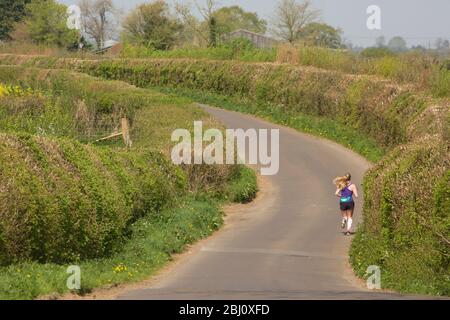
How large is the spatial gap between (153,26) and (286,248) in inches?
Result: 2803

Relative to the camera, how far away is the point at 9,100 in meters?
40.4

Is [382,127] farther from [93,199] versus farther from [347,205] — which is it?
[93,199]

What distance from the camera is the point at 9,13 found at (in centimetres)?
10538

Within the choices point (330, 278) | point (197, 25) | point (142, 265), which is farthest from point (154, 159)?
point (197, 25)

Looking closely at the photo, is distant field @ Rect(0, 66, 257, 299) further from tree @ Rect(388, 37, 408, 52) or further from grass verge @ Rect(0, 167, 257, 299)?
tree @ Rect(388, 37, 408, 52)

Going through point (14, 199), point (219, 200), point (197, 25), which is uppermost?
point (197, 25)

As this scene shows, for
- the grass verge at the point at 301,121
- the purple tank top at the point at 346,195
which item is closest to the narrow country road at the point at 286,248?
the grass verge at the point at 301,121

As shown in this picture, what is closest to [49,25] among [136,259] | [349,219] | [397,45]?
[397,45]

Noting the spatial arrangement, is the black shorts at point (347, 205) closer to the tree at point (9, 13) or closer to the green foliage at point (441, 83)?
the green foliage at point (441, 83)

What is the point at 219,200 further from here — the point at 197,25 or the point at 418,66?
the point at 197,25

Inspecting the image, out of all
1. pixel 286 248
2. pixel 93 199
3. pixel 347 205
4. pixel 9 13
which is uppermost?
pixel 9 13

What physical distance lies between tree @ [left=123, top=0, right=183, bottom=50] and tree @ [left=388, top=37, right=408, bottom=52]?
2767cm

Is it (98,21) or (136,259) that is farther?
(98,21)
